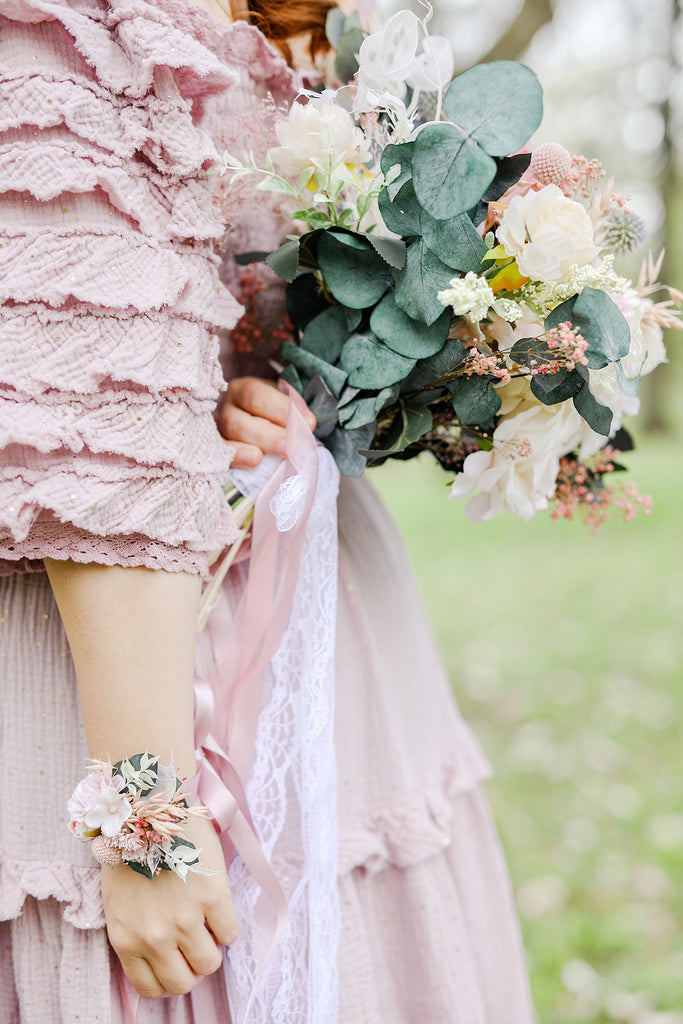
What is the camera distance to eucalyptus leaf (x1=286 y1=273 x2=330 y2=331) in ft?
3.11

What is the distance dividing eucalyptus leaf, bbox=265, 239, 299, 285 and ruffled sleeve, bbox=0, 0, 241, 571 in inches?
4.9

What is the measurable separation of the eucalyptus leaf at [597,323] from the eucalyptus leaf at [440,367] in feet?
0.34

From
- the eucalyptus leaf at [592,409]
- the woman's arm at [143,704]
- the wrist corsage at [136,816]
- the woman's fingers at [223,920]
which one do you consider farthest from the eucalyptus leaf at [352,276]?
the woman's fingers at [223,920]

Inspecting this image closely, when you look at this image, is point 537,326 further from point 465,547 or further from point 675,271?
point 675,271

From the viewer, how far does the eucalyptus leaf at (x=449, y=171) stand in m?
0.76

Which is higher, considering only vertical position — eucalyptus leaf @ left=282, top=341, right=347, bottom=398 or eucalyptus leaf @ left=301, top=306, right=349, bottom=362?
eucalyptus leaf @ left=301, top=306, right=349, bottom=362

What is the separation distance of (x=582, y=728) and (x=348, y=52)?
270 centimetres

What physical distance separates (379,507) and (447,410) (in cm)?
22

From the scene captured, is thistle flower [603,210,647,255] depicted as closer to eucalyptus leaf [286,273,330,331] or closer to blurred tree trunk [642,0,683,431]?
eucalyptus leaf [286,273,330,331]

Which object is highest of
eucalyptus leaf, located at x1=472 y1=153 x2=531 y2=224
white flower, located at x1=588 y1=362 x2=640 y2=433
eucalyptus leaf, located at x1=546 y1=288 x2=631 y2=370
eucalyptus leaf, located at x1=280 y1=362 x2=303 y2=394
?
eucalyptus leaf, located at x1=472 y1=153 x2=531 y2=224

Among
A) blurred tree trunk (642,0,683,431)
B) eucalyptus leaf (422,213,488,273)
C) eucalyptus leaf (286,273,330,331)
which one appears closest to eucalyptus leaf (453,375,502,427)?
eucalyptus leaf (422,213,488,273)

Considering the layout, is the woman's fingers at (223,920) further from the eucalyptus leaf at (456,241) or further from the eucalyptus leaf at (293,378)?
the eucalyptus leaf at (456,241)

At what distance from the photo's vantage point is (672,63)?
24.9 ft

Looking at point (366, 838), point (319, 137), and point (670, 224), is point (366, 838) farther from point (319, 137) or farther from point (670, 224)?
point (670, 224)
